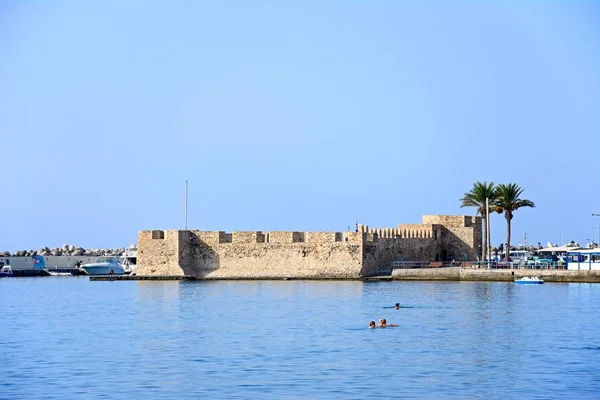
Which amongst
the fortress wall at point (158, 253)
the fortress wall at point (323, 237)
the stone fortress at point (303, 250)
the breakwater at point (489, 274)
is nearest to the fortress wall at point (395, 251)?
the stone fortress at point (303, 250)

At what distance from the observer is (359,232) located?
161ft

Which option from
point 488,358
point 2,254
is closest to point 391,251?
point 488,358

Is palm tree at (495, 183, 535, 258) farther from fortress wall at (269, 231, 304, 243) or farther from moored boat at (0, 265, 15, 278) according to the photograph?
moored boat at (0, 265, 15, 278)

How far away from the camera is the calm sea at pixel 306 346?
19312 mm

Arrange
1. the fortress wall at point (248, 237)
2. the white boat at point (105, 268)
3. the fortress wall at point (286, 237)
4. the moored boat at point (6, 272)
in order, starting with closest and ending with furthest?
1. the fortress wall at point (286, 237)
2. the fortress wall at point (248, 237)
3. the white boat at point (105, 268)
4. the moored boat at point (6, 272)

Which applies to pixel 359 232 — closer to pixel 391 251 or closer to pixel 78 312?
pixel 391 251

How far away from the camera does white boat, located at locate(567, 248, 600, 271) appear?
46.9m

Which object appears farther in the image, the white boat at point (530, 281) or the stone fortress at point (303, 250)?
the stone fortress at point (303, 250)

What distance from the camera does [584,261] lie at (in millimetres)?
49156

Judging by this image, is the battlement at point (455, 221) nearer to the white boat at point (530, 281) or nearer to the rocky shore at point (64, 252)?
the white boat at point (530, 281)

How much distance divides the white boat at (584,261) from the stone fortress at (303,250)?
434 centimetres

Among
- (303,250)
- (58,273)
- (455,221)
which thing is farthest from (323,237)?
(58,273)

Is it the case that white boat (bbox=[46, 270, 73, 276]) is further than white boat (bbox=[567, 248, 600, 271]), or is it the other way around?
white boat (bbox=[46, 270, 73, 276])

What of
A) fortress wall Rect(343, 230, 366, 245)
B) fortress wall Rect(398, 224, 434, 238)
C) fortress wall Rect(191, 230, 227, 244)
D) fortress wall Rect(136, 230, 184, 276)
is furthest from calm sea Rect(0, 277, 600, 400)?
fortress wall Rect(398, 224, 434, 238)
